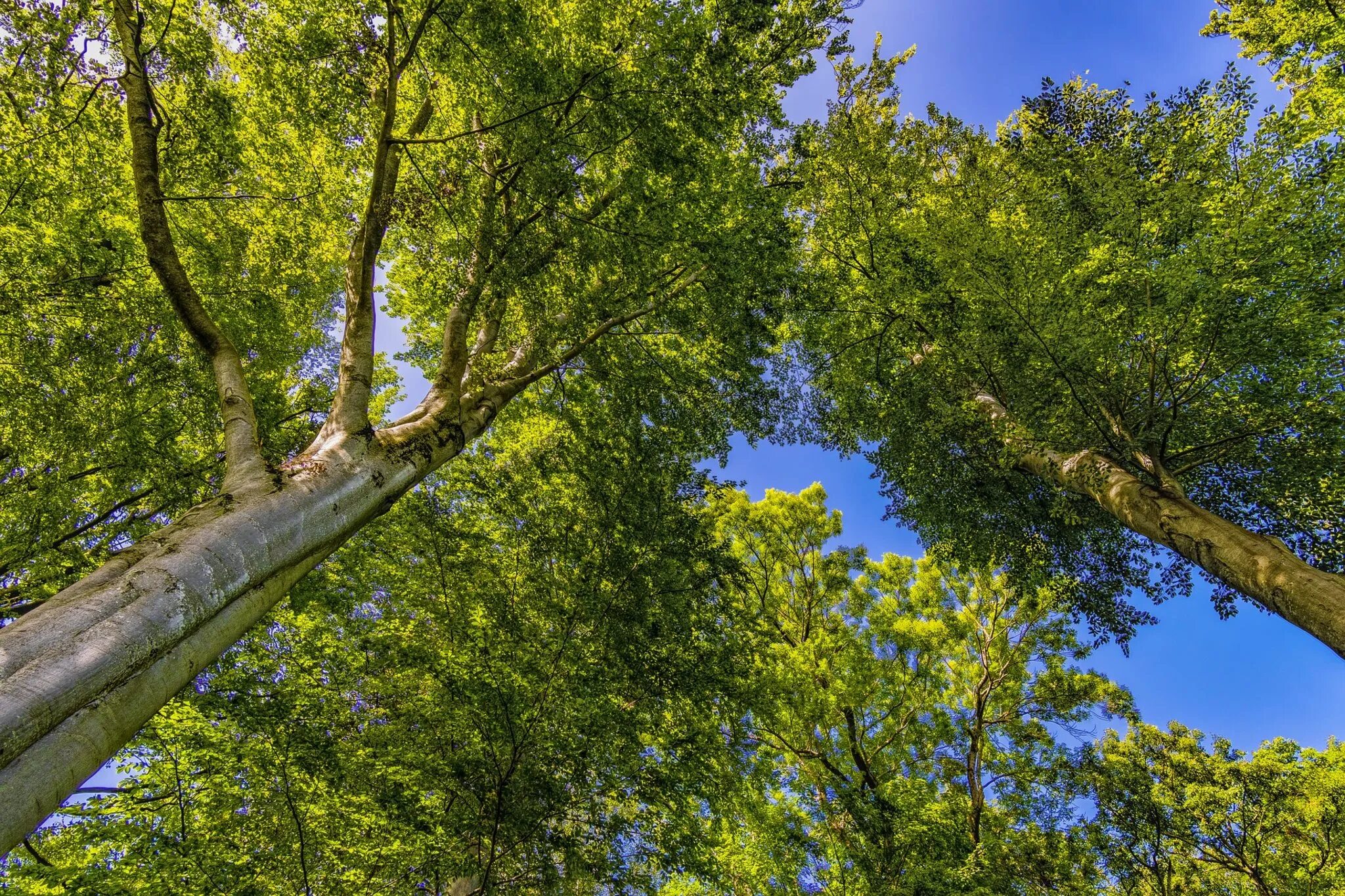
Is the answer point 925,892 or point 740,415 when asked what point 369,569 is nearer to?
point 740,415

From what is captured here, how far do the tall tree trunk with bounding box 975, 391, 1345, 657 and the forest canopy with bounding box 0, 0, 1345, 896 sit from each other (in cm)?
4

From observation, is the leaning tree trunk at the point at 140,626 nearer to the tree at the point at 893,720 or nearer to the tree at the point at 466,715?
the tree at the point at 466,715

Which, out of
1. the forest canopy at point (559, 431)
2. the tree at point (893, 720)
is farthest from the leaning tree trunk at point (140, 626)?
the tree at point (893, 720)

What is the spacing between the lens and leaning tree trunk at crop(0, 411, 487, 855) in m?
1.69

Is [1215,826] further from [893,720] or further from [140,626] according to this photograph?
[140,626]

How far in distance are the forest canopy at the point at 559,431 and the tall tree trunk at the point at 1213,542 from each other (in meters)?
0.04

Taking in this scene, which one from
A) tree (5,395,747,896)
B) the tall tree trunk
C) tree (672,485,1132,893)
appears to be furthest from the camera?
tree (672,485,1132,893)

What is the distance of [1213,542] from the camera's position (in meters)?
4.12

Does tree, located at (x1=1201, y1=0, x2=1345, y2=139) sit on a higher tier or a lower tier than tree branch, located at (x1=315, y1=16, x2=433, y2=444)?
higher

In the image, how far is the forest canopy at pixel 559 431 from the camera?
12.3 feet

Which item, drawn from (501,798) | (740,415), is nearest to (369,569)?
(501,798)

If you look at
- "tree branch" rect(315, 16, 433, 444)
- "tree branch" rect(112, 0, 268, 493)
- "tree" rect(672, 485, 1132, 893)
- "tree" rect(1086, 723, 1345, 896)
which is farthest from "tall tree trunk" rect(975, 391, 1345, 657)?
"tree branch" rect(112, 0, 268, 493)

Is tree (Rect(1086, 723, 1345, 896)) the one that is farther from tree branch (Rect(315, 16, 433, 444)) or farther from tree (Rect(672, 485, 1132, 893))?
tree branch (Rect(315, 16, 433, 444))

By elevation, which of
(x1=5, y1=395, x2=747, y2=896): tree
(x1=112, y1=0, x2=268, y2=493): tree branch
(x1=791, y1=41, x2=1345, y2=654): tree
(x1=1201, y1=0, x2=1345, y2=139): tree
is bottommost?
(x1=5, y1=395, x2=747, y2=896): tree
